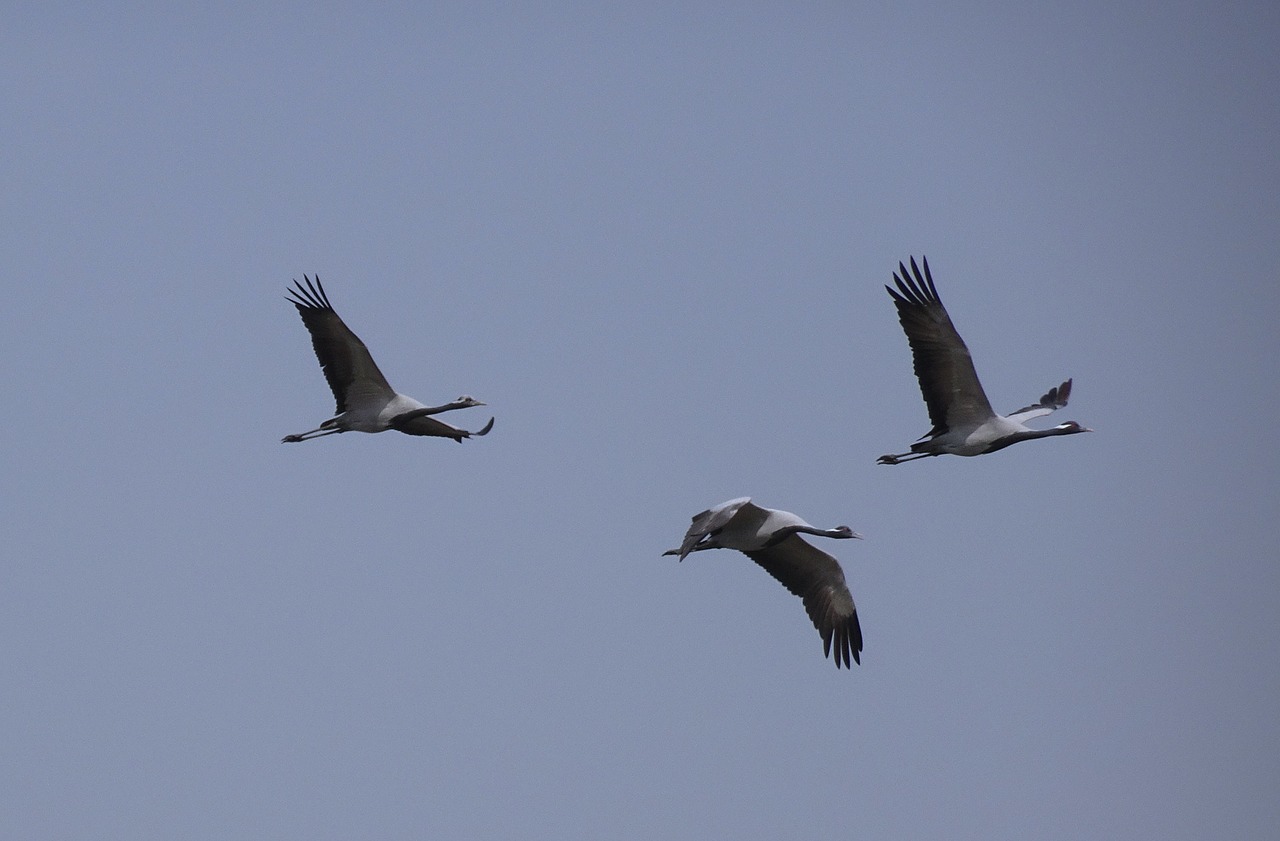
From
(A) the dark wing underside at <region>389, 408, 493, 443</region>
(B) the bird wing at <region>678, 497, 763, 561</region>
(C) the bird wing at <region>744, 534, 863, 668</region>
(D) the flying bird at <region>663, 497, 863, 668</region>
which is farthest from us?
(A) the dark wing underside at <region>389, 408, 493, 443</region>

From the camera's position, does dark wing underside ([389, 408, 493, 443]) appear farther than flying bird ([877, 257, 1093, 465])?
Yes

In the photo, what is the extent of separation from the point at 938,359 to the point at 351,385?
25.8 ft

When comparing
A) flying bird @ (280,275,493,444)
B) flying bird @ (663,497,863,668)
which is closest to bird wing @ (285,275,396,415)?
flying bird @ (280,275,493,444)

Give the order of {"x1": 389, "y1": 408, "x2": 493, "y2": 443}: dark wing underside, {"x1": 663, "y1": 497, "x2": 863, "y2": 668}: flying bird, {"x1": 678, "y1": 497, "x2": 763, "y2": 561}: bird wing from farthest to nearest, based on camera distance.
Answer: {"x1": 389, "y1": 408, "x2": 493, "y2": 443}: dark wing underside → {"x1": 663, "y1": 497, "x2": 863, "y2": 668}: flying bird → {"x1": 678, "y1": 497, "x2": 763, "y2": 561}: bird wing

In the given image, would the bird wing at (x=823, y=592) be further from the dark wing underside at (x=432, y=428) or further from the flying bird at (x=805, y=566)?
the dark wing underside at (x=432, y=428)

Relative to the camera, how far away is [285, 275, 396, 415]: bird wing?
75.9 ft

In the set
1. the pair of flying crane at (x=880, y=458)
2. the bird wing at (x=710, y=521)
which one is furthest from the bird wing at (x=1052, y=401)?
the bird wing at (x=710, y=521)

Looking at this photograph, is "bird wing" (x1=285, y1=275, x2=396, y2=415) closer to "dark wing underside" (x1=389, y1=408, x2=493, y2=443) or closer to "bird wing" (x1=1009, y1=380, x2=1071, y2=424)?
"dark wing underside" (x1=389, y1=408, x2=493, y2=443)

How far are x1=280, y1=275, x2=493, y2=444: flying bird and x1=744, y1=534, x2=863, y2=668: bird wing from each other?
4855 millimetres

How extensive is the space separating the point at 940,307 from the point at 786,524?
340cm

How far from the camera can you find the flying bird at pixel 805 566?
69.5 feet

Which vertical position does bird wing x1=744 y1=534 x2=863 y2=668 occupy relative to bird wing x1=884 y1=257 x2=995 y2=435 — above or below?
below

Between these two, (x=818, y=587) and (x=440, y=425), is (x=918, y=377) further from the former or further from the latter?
(x=440, y=425)

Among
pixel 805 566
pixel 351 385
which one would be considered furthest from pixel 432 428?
pixel 805 566
